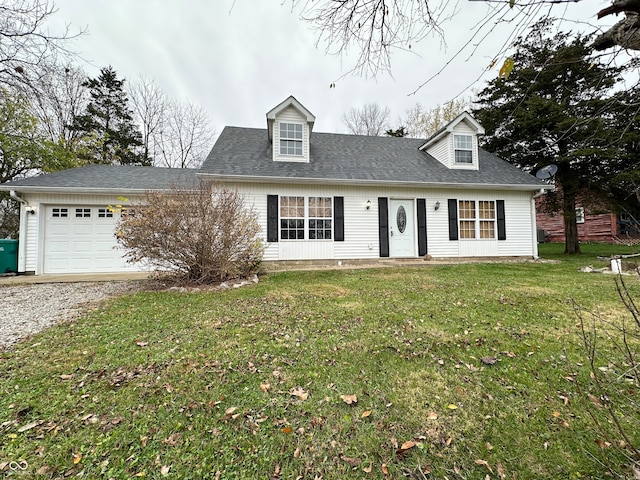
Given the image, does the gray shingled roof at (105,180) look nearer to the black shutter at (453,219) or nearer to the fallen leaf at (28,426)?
the fallen leaf at (28,426)

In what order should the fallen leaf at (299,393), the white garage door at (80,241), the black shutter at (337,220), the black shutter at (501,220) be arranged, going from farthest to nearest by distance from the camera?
the black shutter at (501,220), the black shutter at (337,220), the white garage door at (80,241), the fallen leaf at (299,393)

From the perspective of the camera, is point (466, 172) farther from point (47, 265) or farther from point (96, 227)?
point (47, 265)

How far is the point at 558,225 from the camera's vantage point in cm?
2009

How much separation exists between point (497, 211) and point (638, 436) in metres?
9.99

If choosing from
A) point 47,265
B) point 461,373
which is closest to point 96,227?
point 47,265

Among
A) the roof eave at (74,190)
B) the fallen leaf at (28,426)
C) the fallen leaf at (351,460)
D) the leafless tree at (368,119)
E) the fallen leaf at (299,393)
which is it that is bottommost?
the fallen leaf at (351,460)

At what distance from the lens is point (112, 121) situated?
61.0 feet

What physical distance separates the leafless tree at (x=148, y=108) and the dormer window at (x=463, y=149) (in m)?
19.0

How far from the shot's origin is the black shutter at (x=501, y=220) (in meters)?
10.3

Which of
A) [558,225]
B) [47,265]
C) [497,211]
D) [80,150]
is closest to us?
[47,265]

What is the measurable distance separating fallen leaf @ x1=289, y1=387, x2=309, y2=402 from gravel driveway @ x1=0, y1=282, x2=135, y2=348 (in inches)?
133

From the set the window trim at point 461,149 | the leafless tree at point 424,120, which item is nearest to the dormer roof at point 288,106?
the window trim at point 461,149

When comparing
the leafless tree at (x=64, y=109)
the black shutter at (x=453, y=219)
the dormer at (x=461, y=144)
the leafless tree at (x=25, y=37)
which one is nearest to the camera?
the leafless tree at (x=25, y=37)

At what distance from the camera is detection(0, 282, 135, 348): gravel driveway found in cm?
363
